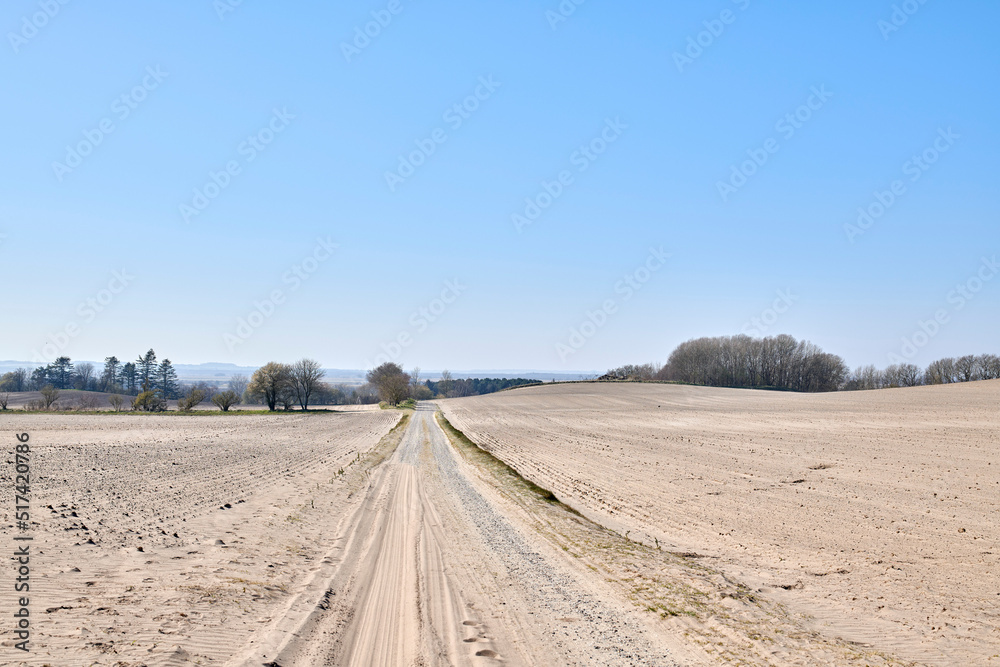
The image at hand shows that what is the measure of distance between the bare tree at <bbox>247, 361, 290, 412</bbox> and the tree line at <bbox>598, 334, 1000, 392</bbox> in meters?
68.2

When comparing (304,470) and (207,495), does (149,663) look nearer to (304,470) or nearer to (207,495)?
(207,495)

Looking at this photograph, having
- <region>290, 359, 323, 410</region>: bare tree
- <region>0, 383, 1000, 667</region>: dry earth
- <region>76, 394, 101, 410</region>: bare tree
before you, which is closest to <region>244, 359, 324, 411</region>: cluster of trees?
<region>290, 359, 323, 410</region>: bare tree

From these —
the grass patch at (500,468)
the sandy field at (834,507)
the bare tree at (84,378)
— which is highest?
the bare tree at (84,378)

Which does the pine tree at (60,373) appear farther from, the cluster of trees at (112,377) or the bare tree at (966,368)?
the bare tree at (966,368)

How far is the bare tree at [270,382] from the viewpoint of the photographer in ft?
284

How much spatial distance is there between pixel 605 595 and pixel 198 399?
277 feet

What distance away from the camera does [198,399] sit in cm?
8062

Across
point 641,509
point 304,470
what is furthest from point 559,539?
point 304,470

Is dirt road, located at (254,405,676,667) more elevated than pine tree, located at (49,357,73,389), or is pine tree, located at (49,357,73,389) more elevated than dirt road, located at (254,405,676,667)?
pine tree, located at (49,357,73,389)

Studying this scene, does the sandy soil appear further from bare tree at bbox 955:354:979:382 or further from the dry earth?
bare tree at bbox 955:354:979:382

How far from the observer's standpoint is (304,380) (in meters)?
92.6

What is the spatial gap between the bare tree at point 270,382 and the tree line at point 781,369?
224ft

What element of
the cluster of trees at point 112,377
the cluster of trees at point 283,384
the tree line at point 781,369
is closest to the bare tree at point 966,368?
the tree line at point 781,369

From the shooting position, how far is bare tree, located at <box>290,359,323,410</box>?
91113mm
